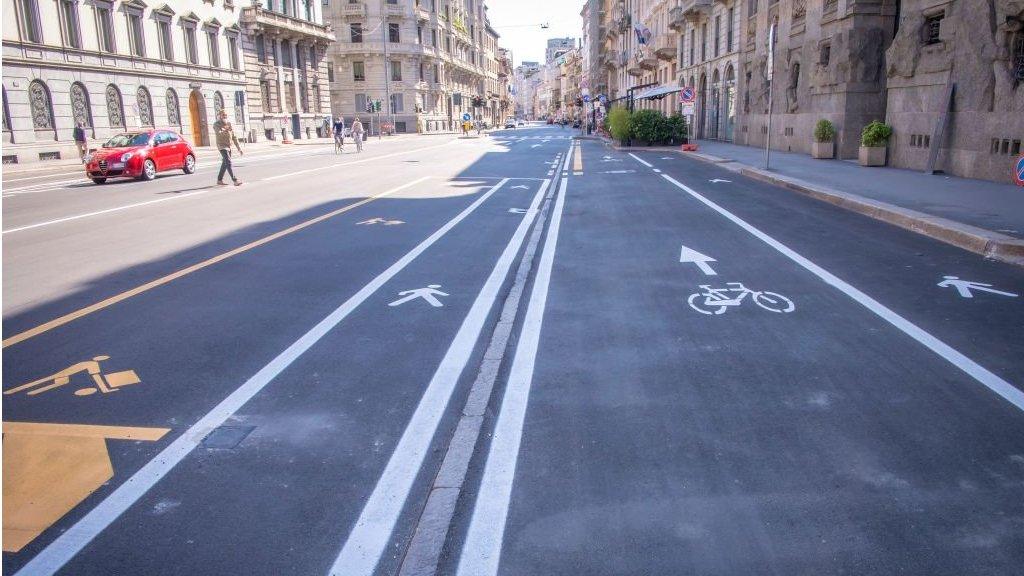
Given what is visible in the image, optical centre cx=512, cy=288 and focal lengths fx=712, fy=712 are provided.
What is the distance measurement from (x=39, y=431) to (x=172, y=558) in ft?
5.86

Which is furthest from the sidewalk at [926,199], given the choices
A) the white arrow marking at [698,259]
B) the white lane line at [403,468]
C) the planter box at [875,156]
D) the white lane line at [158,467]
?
the white lane line at [158,467]

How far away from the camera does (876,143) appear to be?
68.0 ft

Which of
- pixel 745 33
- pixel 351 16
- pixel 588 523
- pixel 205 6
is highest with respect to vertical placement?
pixel 351 16

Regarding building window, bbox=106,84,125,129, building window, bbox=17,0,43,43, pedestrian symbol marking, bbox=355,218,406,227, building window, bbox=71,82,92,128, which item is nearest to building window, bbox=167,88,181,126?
building window, bbox=106,84,125,129

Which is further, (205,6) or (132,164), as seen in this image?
(205,6)

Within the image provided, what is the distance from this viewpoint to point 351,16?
79.2 metres

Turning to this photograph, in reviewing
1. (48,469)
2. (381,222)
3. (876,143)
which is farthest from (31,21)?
(48,469)

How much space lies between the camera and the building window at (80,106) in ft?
113

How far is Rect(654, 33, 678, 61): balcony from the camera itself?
5131cm

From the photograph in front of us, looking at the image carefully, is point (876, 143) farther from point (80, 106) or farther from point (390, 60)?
point (390, 60)

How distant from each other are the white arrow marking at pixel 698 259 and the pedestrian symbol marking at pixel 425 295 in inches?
120

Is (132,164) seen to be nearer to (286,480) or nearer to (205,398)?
(205,398)

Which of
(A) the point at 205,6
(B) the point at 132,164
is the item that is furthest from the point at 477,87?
(B) the point at 132,164

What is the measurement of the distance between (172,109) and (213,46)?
23.0 ft
